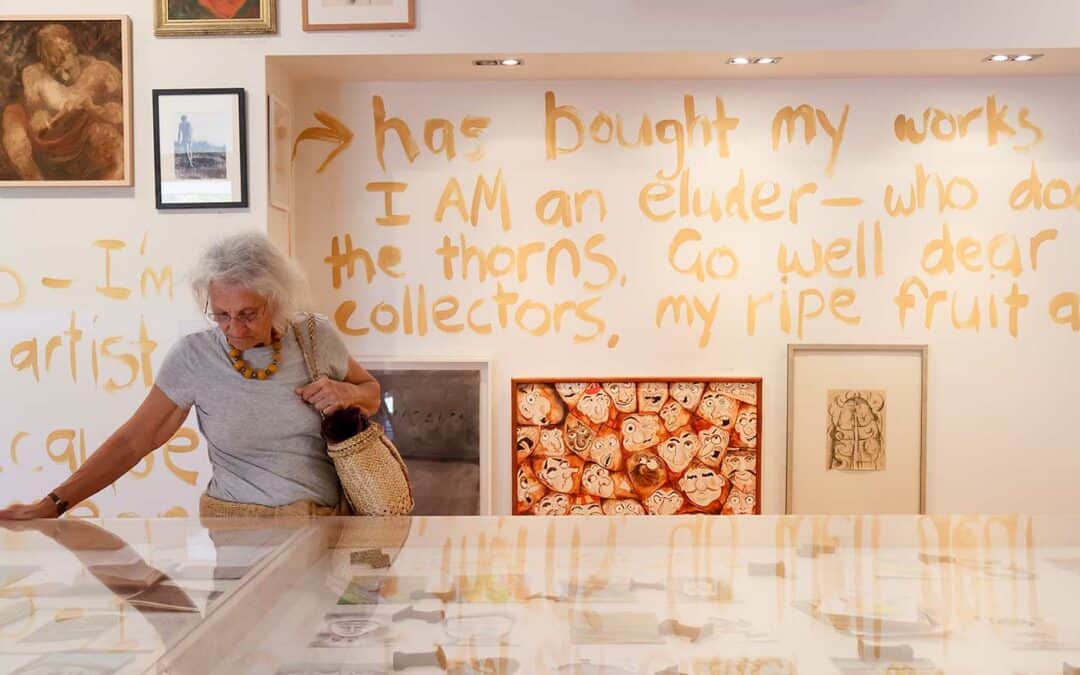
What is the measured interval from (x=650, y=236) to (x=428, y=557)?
2262 mm

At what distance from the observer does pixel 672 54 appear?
3105mm

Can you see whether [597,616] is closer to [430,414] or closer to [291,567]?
[291,567]

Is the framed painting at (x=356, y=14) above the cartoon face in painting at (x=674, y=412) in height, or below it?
above

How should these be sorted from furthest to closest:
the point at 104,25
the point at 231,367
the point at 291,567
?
the point at 104,25
the point at 231,367
the point at 291,567

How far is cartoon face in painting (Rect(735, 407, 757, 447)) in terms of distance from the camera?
3.48 m

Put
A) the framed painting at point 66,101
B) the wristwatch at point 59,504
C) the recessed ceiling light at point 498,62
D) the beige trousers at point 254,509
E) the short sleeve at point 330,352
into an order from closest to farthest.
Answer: the wristwatch at point 59,504 < the beige trousers at point 254,509 < the short sleeve at point 330,352 < the framed painting at point 66,101 < the recessed ceiling light at point 498,62

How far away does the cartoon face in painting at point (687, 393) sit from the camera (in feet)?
11.4

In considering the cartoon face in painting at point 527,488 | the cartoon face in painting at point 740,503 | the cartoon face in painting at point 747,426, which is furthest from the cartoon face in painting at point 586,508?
the cartoon face in painting at point 747,426

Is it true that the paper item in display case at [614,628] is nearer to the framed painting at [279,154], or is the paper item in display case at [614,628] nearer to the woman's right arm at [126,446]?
the woman's right arm at [126,446]

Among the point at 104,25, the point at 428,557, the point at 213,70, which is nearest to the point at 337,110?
the point at 213,70

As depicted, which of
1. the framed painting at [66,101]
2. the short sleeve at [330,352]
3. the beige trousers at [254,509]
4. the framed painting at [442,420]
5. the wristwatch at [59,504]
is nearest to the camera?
the wristwatch at [59,504]

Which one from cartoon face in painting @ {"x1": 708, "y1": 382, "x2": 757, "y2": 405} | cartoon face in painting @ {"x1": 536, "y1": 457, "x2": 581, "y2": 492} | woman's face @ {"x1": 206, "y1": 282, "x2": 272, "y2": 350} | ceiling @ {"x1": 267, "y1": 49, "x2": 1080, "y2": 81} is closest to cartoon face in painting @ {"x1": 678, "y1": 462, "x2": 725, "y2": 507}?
cartoon face in painting @ {"x1": 708, "y1": 382, "x2": 757, "y2": 405}

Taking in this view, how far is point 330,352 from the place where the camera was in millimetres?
2000

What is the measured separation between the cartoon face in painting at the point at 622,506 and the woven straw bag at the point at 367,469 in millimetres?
1646
